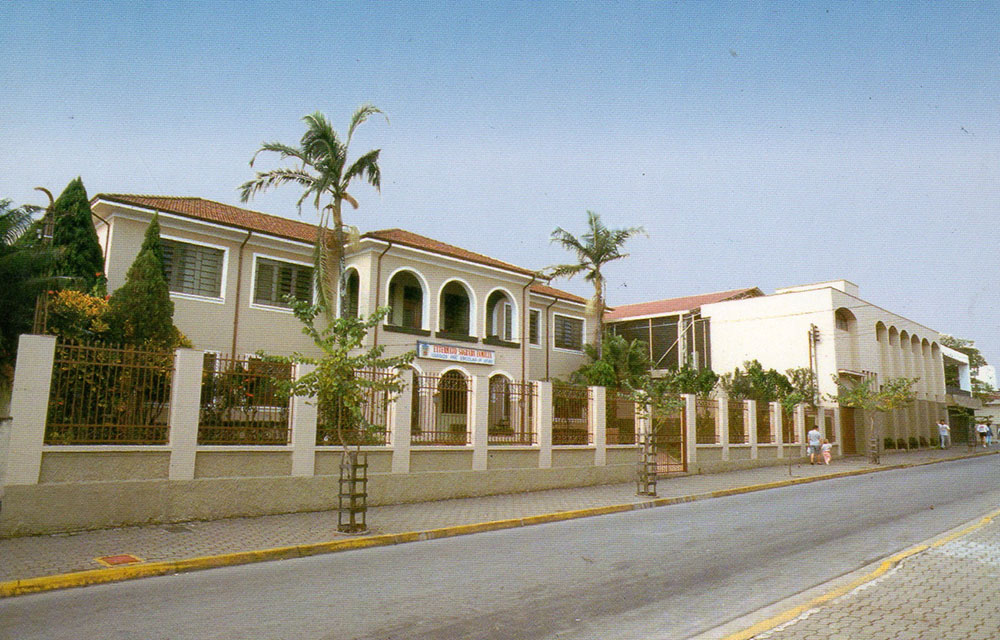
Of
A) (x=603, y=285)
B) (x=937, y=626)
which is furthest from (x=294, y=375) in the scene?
(x=603, y=285)

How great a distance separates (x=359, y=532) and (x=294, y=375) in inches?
124

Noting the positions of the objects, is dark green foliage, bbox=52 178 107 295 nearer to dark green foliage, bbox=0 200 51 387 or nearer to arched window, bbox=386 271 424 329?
dark green foliage, bbox=0 200 51 387

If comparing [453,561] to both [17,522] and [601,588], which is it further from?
[17,522]

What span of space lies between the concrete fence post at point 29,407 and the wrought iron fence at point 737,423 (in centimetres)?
1874

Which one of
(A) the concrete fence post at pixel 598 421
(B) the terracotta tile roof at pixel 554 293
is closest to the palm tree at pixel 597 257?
(B) the terracotta tile roof at pixel 554 293

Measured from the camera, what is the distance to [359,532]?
10.3m

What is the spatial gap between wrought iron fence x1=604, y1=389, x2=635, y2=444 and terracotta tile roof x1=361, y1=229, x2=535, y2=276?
30.2 ft

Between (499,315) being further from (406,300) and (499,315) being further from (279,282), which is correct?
(279,282)

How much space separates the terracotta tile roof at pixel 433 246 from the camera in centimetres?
2373

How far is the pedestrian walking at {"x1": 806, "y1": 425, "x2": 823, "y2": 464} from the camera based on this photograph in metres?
25.6

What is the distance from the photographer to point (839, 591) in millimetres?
6121

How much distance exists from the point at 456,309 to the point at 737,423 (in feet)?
37.3

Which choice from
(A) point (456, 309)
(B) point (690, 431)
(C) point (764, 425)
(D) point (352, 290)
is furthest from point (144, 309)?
(C) point (764, 425)

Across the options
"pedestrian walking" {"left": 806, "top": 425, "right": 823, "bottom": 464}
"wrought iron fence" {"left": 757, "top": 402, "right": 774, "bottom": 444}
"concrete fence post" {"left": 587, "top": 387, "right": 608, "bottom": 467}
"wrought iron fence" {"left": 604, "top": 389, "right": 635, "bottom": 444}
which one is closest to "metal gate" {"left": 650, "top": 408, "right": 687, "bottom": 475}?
"wrought iron fence" {"left": 604, "top": 389, "right": 635, "bottom": 444}
